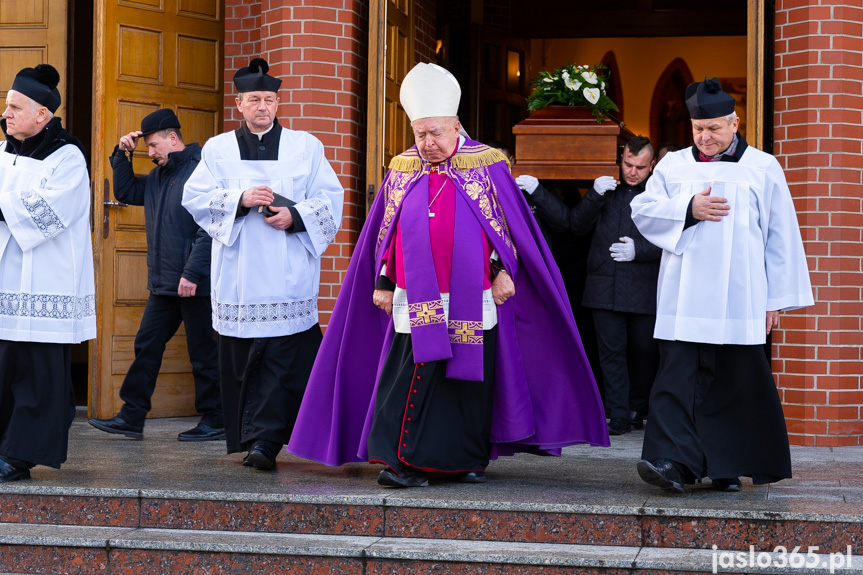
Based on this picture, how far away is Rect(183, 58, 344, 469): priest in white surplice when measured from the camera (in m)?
5.70

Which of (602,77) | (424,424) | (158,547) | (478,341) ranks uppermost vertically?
(602,77)

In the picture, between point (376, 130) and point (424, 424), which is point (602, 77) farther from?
point (424, 424)

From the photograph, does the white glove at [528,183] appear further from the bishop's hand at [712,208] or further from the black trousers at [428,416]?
Result: the bishop's hand at [712,208]

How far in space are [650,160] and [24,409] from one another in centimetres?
402

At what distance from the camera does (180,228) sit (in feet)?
23.2

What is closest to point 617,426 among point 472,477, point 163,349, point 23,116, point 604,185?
point 604,185

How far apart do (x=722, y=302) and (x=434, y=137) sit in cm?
149

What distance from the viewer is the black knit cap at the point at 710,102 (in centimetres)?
508

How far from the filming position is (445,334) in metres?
5.15

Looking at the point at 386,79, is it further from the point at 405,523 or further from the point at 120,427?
Answer: the point at 405,523

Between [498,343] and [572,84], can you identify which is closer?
[498,343]

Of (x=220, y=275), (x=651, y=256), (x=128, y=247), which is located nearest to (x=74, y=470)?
(x=220, y=275)

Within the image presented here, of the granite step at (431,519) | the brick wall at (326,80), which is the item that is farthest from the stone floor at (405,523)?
the brick wall at (326,80)

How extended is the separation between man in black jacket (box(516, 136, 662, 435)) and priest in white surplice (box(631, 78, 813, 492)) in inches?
77.6
